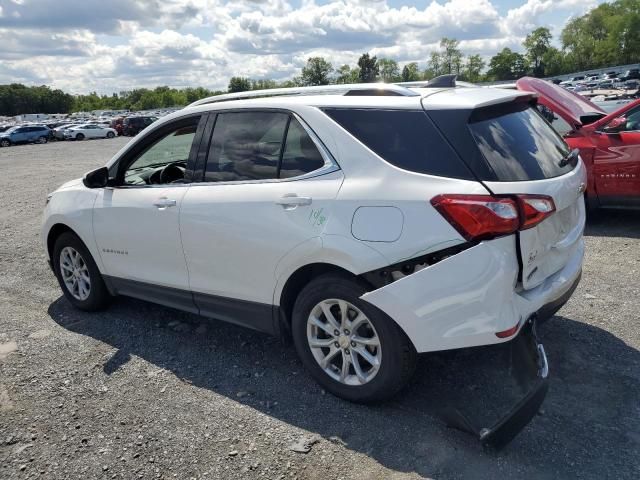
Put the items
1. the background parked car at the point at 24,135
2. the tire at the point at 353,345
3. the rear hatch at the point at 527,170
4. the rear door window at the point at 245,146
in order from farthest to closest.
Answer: the background parked car at the point at 24,135, the rear door window at the point at 245,146, the tire at the point at 353,345, the rear hatch at the point at 527,170

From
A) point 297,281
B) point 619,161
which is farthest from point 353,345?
point 619,161

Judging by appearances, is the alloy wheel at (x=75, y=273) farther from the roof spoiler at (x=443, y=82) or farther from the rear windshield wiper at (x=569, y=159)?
the rear windshield wiper at (x=569, y=159)

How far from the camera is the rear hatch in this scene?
113 inches

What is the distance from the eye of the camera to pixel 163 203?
4.02m

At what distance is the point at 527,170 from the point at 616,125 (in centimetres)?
458

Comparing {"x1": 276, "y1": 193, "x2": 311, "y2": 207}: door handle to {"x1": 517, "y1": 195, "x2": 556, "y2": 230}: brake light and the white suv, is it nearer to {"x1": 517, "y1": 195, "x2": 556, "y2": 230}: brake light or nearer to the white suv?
the white suv

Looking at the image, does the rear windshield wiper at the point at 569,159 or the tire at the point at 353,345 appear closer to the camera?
the tire at the point at 353,345

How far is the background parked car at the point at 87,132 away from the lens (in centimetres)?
4625

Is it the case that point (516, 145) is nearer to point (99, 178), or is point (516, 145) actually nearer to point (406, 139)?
point (406, 139)

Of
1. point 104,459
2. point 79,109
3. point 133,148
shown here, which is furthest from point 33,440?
point 79,109

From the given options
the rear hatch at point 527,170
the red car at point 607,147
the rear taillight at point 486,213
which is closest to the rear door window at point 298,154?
the rear hatch at point 527,170

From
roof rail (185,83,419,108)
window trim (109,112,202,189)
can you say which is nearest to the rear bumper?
roof rail (185,83,419,108)

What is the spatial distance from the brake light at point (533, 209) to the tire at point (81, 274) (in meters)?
3.58

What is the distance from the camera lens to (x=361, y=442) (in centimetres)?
306
